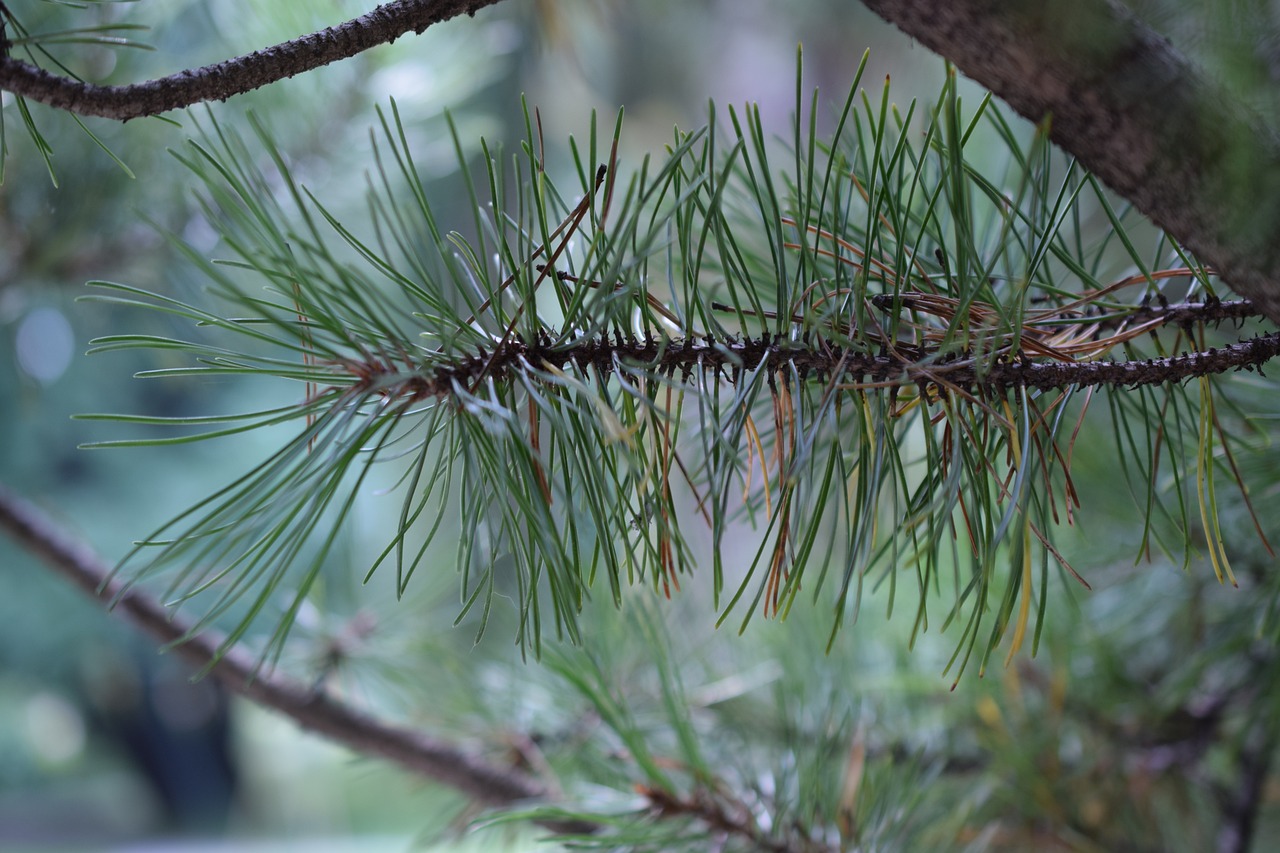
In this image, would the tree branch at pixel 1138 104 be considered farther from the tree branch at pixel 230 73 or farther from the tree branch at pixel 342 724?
the tree branch at pixel 342 724

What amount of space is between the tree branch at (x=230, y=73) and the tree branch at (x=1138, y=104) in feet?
0.24

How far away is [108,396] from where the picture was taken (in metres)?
1.86

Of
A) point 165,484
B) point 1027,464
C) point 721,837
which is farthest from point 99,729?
point 1027,464

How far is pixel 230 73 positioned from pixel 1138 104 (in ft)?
0.43

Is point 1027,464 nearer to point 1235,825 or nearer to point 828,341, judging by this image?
point 828,341

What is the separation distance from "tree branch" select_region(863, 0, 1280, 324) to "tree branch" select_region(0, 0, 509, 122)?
2.9 inches

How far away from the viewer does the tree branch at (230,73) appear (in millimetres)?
142

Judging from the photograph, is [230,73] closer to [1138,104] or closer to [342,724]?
[1138,104]

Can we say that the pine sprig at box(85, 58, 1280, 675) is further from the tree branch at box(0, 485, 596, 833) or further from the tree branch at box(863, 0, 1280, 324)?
the tree branch at box(0, 485, 596, 833)

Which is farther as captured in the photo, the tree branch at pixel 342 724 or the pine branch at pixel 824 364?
the tree branch at pixel 342 724

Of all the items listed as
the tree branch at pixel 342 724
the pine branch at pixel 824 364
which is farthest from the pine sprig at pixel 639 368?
the tree branch at pixel 342 724

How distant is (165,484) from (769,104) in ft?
4.72

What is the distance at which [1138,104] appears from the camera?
0.13m

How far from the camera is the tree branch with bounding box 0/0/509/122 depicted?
14cm
